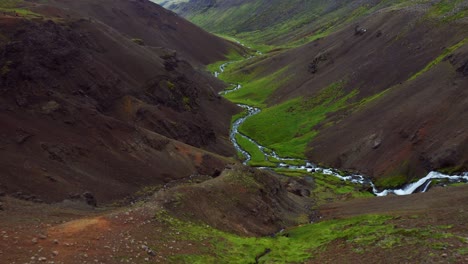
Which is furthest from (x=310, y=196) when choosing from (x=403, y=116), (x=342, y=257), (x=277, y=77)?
(x=277, y=77)

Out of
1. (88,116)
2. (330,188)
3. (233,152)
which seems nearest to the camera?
(88,116)

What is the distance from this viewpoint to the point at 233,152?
9594 cm

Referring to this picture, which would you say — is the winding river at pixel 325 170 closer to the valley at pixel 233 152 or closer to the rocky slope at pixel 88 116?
the valley at pixel 233 152

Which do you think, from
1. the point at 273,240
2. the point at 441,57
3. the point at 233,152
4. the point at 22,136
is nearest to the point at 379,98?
the point at 441,57

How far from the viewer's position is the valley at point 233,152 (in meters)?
34.0

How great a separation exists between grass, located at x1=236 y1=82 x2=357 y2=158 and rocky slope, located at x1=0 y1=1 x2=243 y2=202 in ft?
39.1

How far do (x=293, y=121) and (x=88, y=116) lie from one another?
61.0 metres

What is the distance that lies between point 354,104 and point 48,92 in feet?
225

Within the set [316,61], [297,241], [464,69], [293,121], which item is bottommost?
[293,121]

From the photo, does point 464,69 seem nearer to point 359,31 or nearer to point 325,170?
point 325,170

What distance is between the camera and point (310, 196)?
6975 cm

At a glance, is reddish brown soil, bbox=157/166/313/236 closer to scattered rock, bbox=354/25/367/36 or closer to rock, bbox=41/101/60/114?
rock, bbox=41/101/60/114

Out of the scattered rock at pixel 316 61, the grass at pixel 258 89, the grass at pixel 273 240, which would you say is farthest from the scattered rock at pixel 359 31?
the grass at pixel 273 240

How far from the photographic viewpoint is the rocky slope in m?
52.6
